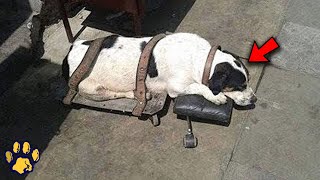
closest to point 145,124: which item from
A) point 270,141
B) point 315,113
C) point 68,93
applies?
point 68,93

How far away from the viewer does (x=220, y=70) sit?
5.47 meters

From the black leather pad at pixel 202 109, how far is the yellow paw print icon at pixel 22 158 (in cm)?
206

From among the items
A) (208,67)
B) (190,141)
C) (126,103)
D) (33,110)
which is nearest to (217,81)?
(208,67)

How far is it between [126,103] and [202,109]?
115 centimetres

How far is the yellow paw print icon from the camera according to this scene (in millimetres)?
5603

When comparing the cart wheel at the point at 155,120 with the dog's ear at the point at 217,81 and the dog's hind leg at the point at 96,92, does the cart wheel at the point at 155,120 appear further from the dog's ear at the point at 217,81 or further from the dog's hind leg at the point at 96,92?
the dog's ear at the point at 217,81

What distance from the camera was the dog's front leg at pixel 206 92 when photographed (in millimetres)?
5688

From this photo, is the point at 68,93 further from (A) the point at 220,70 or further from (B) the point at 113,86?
(A) the point at 220,70

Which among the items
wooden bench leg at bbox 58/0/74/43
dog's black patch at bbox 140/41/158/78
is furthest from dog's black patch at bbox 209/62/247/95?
wooden bench leg at bbox 58/0/74/43

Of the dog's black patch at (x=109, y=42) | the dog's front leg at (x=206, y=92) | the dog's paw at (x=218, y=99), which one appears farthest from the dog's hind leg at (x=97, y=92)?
the dog's paw at (x=218, y=99)

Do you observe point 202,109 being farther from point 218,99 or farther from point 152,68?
point 152,68

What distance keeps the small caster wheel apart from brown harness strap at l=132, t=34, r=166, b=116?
2.49ft

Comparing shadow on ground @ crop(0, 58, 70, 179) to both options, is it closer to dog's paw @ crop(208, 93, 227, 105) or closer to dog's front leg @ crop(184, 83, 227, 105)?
dog's front leg @ crop(184, 83, 227, 105)

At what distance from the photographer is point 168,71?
583 centimetres
